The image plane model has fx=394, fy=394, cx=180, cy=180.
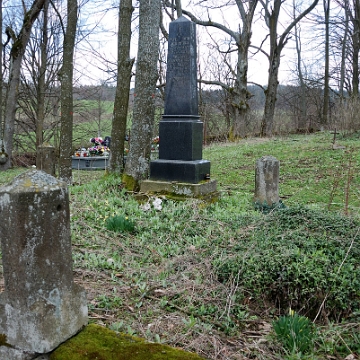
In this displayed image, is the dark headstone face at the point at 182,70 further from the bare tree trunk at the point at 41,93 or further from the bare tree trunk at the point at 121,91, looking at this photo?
the bare tree trunk at the point at 41,93

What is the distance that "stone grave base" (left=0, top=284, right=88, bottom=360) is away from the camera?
2.21 metres

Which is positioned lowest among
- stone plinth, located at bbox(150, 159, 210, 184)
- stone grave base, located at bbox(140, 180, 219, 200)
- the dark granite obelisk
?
stone grave base, located at bbox(140, 180, 219, 200)

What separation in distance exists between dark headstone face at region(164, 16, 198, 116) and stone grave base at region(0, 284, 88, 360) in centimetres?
504

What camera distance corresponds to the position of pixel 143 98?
771 centimetres

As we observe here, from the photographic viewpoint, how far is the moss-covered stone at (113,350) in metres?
2.20

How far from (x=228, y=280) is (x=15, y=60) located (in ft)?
54.1

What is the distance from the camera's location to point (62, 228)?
2244mm

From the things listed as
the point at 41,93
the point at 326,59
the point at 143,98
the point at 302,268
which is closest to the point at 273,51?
the point at 326,59

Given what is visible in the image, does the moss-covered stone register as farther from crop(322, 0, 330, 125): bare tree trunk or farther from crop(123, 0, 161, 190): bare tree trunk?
crop(322, 0, 330, 125): bare tree trunk

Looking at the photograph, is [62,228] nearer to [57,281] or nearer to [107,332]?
[57,281]

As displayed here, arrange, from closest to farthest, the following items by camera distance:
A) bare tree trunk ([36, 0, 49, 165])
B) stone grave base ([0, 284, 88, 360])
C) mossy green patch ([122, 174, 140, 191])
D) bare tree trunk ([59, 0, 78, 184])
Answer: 1. stone grave base ([0, 284, 88, 360])
2. mossy green patch ([122, 174, 140, 191])
3. bare tree trunk ([59, 0, 78, 184])
4. bare tree trunk ([36, 0, 49, 165])

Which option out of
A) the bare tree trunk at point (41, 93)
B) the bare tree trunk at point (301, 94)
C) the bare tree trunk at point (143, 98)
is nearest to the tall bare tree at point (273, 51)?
the bare tree trunk at point (301, 94)

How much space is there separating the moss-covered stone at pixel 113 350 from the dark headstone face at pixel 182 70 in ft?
16.5

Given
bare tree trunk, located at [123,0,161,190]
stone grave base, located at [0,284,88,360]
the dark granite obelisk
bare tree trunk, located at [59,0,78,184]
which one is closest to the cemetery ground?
stone grave base, located at [0,284,88,360]
